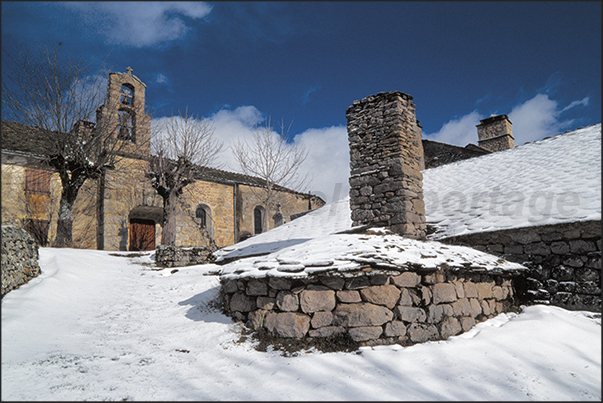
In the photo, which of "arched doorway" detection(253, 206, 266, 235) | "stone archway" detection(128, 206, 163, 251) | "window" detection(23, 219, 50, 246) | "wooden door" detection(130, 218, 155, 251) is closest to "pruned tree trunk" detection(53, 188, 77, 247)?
→ "window" detection(23, 219, 50, 246)

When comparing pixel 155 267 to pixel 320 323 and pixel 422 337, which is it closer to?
pixel 320 323

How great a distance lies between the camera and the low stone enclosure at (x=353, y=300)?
4012 mm

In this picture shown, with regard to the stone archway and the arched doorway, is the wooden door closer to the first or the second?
the stone archway

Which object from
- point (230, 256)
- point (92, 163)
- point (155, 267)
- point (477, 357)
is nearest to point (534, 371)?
point (477, 357)

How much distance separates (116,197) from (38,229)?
2.80m

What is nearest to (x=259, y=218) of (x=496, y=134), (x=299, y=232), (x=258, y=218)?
(x=258, y=218)

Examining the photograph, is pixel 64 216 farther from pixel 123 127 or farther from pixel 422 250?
pixel 422 250

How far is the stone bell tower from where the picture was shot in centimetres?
1141

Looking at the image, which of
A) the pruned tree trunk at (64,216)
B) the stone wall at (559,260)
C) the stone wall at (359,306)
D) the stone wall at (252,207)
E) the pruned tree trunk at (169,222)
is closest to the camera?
the stone wall at (359,306)

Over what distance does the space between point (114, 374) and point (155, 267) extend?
6078 mm

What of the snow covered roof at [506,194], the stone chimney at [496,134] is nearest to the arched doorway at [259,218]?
the snow covered roof at [506,194]

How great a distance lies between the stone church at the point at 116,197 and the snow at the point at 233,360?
7.37 meters

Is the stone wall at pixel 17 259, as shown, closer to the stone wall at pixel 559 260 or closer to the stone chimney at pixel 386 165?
the stone chimney at pixel 386 165

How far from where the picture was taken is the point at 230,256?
30.0ft
